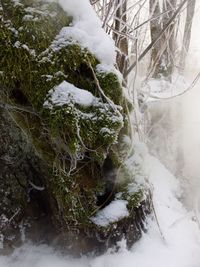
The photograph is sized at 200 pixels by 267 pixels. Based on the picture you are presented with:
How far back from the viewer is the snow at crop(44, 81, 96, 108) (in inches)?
65.1

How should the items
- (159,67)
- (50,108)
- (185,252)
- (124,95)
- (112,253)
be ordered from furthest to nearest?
(159,67)
(185,252)
(112,253)
(124,95)
(50,108)

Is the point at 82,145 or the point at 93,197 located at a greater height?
the point at 82,145

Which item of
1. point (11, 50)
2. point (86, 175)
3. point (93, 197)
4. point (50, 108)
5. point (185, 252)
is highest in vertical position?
point (11, 50)

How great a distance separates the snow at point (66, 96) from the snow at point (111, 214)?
646 mm

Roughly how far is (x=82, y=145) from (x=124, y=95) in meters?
0.40

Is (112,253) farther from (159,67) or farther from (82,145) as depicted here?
(159,67)

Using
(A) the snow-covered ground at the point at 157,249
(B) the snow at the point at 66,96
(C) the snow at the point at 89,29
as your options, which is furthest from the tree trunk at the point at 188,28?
(B) the snow at the point at 66,96

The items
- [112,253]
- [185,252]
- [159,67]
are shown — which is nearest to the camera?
[112,253]

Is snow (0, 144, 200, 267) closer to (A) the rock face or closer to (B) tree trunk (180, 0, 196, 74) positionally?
(A) the rock face

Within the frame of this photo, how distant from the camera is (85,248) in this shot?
2.03 metres

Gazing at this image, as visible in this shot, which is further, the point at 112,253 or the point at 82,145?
the point at 112,253

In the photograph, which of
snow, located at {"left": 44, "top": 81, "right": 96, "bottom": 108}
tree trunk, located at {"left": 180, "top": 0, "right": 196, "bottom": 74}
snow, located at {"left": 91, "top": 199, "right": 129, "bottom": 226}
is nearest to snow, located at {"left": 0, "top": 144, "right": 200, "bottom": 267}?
snow, located at {"left": 91, "top": 199, "right": 129, "bottom": 226}

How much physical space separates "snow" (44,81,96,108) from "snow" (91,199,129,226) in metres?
0.65

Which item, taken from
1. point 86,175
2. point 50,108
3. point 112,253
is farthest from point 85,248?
point 50,108
